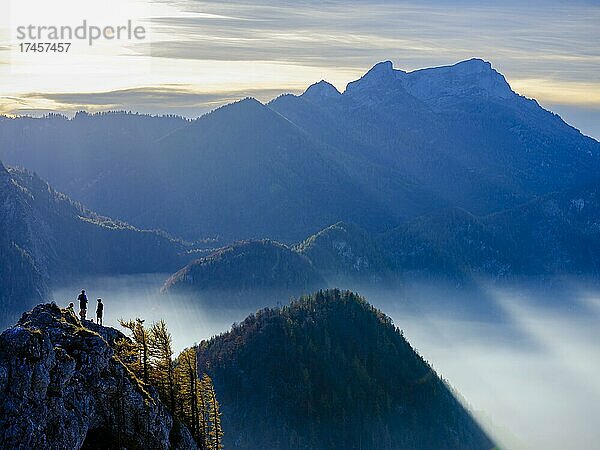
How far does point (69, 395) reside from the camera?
7062 centimetres

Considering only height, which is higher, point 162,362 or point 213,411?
→ point 162,362

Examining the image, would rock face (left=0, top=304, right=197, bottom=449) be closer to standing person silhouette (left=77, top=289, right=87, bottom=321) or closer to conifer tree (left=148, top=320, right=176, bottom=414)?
conifer tree (left=148, top=320, right=176, bottom=414)

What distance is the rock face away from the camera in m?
65.9

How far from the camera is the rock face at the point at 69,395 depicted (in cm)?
6594

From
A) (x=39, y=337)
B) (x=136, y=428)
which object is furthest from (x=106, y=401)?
(x=39, y=337)

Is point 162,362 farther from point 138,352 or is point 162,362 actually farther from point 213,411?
point 213,411

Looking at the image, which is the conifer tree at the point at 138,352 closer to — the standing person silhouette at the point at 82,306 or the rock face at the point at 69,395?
the rock face at the point at 69,395

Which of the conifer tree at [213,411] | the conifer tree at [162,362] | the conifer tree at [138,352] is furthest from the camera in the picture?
the conifer tree at [213,411]

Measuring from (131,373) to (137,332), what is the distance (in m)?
4.77

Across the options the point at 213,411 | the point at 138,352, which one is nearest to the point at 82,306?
the point at 138,352

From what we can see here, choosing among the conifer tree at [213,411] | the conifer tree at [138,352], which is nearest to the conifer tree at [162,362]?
the conifer tree at [138,352]

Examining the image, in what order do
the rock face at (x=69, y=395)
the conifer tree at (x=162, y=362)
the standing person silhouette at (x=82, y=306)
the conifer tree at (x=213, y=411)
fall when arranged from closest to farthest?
the rock face at (x=69, y=395)
the conifer tree at (x=162, y=362)
the standing person silhouette at (x=82, y=306)
the conifer tree at (x=213, y=411)

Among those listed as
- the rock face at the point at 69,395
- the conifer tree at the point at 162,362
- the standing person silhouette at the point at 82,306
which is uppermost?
the standing person silhouette at the point at 82,306

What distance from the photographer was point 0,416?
65.1 meters
